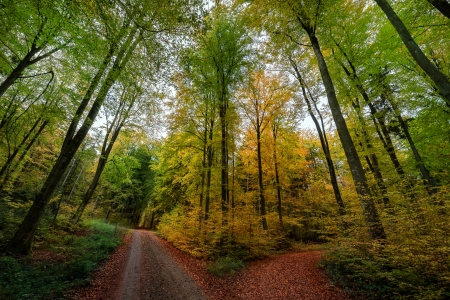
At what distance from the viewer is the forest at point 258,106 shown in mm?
4520

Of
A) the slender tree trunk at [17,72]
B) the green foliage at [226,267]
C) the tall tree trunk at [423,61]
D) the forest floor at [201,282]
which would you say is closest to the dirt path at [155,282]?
the forest floor at [201,282]

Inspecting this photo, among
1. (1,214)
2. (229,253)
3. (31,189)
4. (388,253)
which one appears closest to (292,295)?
(388,253)

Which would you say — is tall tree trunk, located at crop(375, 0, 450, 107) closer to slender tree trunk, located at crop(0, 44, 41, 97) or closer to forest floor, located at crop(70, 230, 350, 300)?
forest floor, located at crop(70, 230, 350, 300)

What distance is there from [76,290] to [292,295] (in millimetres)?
5869

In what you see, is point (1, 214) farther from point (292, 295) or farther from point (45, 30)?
point (292, 295)

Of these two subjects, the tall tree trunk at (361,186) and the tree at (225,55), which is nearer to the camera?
the tall tree trunk at (361,186)

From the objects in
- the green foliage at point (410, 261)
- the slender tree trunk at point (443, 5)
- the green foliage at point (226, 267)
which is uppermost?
the slender tree trunk at point (443, 5)

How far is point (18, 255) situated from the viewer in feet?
19.2

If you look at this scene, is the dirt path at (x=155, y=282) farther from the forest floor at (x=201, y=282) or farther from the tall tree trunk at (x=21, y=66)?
the tall tree trunk at (x=21, y=66)

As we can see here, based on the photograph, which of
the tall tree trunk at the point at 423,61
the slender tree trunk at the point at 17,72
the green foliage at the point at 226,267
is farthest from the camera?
the green foliage at the point at 226,267

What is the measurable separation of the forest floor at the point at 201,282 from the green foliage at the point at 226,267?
204 millimetres

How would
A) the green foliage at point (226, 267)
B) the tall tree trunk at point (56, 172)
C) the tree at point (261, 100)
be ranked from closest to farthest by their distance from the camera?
the tall tree trunk at point (56, 172), the green foliage at point (226, 267), the tree at point (261, 100)

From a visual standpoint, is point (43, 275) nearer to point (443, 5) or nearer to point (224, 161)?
point (224, 161)

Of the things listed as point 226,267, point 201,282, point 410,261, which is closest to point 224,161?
point 226,267
